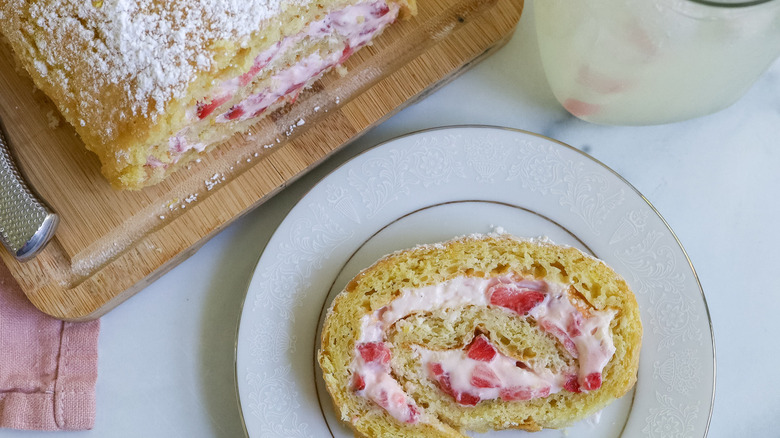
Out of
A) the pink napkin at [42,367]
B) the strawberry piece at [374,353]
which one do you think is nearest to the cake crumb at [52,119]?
the pink napkin at [42,367]

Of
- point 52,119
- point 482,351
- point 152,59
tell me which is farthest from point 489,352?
point 52,119

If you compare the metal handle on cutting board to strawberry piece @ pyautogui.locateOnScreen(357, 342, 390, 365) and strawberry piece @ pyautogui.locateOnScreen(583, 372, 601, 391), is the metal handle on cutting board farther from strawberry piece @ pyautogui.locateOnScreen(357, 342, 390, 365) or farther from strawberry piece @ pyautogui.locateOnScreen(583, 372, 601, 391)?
strawberry piece @ pyautogui.locateOnScreen(583, 372, 601, 391)

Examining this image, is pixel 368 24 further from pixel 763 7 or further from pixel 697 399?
pixel 697 399

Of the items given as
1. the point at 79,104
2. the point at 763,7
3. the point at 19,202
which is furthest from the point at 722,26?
the point at 19,202

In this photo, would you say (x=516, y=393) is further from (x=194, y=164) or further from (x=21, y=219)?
(x=21, y=219)

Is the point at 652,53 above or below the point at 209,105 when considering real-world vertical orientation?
below

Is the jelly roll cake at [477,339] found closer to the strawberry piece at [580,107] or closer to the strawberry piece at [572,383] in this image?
the strawberry piece at [572,383]

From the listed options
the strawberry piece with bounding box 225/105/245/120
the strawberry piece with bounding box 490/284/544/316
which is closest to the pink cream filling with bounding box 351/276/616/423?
the strawberry piece with bounding box 490/284/544/316
